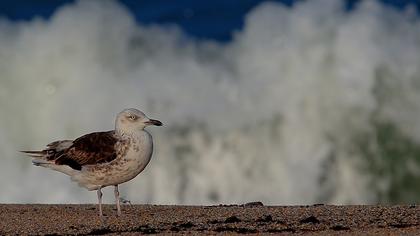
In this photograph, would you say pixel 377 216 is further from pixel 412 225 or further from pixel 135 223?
pixel 135 223

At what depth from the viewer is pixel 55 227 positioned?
33.7 ft

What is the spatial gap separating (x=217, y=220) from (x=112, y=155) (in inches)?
57.8

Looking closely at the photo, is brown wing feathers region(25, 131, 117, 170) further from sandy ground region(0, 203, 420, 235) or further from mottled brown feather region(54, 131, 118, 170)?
sandy ground region(0, 203, 420, 235)

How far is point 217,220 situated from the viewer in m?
10.5

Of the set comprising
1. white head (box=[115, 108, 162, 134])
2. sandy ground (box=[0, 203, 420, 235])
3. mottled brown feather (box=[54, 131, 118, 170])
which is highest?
white head (box=[115, 108, 162, 134])

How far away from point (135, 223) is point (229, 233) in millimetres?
1376

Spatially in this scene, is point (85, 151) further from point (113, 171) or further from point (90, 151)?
point (113, 171)

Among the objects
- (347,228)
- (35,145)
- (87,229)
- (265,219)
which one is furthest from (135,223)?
(35,145)

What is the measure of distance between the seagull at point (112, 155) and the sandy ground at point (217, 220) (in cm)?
43

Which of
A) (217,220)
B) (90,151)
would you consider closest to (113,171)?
(90,151)

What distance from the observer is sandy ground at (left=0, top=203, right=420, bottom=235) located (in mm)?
9695

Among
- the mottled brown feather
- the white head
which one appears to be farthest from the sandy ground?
the white head

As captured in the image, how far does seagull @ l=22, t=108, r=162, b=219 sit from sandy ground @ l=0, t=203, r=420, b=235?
432mm

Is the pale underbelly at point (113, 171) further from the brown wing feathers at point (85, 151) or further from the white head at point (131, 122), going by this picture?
the white head at point (131, 122)
